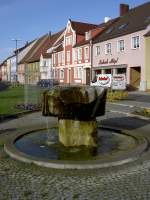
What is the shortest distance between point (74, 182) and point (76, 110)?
2760mm

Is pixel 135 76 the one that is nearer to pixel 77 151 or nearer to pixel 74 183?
pixel 77 151

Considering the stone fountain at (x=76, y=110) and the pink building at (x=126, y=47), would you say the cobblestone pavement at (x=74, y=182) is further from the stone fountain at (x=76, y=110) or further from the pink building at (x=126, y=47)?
the pink building at (x=126, y=47)

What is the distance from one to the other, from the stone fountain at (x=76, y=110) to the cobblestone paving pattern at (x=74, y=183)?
192cm

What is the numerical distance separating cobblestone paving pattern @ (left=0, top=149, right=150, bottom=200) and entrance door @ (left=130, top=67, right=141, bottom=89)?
32363 millimetres

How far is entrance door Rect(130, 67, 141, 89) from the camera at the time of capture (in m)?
39.4

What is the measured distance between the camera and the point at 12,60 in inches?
4564

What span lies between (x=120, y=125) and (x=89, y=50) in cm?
3727

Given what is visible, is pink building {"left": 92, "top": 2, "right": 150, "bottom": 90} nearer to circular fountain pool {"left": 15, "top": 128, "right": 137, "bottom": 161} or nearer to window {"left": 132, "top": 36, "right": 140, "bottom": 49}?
window {"left": 132, "top": 36, "right": 140, "bottom": 49}

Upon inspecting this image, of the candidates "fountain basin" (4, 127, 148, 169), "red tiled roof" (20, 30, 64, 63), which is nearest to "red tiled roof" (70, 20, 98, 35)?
"red tiled roof" (20, 30, 64, 63)

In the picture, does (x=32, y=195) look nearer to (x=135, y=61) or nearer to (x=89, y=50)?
(x=135, y=61)

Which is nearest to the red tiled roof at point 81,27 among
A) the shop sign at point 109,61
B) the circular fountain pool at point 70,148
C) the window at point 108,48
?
the shop sign at point 109,61

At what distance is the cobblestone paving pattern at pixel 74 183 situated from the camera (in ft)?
18.6

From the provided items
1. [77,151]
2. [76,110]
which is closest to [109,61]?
[76,110]

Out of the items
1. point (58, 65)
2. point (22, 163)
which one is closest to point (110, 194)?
point (22, 163)
